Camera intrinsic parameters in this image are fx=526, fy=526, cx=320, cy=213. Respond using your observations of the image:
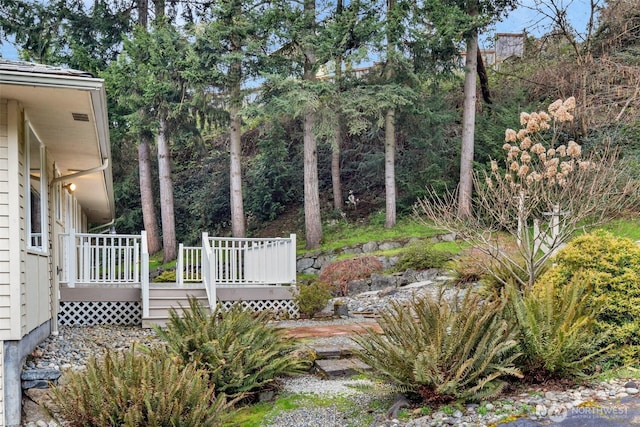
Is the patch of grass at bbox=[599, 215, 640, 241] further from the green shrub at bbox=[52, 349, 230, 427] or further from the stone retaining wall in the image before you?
the green shrub at bbox=[52, 349, 230, 427]

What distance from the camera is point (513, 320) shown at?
3.95 metres

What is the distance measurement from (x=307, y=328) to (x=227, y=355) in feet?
11.8

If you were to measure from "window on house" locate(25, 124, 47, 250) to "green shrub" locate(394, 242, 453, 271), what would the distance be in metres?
8.41

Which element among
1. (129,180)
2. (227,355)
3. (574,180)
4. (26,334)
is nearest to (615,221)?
(574,180)

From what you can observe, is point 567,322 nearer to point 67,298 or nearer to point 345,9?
point 67,298

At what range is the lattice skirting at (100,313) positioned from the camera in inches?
340

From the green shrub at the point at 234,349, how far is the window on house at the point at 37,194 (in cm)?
200

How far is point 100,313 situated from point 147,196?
1058cm

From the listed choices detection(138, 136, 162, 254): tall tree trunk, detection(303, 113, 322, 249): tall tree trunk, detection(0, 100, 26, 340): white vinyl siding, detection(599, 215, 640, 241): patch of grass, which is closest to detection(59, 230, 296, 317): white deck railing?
detection(0, 100, 26, 340): white vinyl siding

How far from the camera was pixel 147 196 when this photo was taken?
19.0 meters

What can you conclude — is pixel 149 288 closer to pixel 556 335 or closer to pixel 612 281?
pixel 556 335

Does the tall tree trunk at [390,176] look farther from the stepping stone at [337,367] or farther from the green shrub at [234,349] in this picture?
the green shrub at [234,349]

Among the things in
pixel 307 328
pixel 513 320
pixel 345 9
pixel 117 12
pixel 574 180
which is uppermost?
pixel 117 12

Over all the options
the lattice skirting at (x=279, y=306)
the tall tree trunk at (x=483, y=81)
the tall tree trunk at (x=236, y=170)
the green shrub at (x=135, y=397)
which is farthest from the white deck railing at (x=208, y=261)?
the tall tree trunk at (x=483, y=81)
